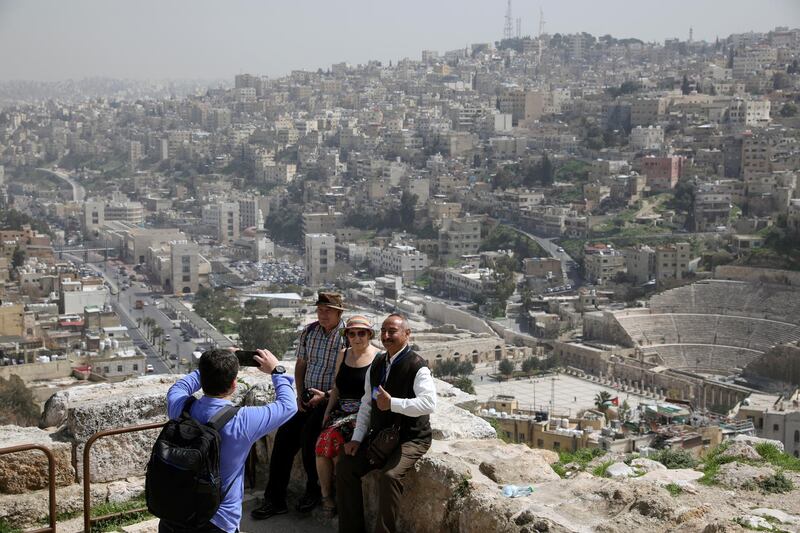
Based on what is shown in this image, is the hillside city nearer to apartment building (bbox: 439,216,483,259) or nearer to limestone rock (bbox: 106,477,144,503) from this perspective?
apartment building (bbox: 439,216,483,259)

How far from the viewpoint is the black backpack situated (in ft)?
7.30

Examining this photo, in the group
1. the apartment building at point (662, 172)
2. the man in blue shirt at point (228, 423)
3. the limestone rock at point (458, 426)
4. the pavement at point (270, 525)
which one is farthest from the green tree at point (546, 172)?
the man in blue shirt at point (228, 423)

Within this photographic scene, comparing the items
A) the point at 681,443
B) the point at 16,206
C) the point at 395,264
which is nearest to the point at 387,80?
the point at 16,206

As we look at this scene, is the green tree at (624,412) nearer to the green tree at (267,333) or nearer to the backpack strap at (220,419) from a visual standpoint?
the green tree at (267,333)

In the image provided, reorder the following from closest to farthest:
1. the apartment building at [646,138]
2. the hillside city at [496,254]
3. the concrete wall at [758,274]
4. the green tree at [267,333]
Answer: the hillside city at [496,254], the green tree at [267,333], the concrete wall at [758,274], the apartment building at [646,138]

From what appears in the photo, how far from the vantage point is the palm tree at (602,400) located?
55.3 ft

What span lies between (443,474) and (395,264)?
96.4ft

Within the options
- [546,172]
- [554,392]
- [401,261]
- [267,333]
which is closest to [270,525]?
[554,392]

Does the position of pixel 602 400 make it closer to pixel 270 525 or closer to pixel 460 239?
pixel 270 525

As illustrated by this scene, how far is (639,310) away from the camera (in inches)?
939

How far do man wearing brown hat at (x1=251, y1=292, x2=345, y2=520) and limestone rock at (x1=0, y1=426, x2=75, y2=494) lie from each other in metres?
0.56

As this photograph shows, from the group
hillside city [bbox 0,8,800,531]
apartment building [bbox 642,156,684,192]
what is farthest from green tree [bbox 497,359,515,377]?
apartment building [bbox 642,156,684,192]

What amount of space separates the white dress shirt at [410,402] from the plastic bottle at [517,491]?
0.26 meters

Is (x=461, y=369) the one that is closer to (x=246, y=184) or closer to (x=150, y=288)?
(x=150, y=288)
